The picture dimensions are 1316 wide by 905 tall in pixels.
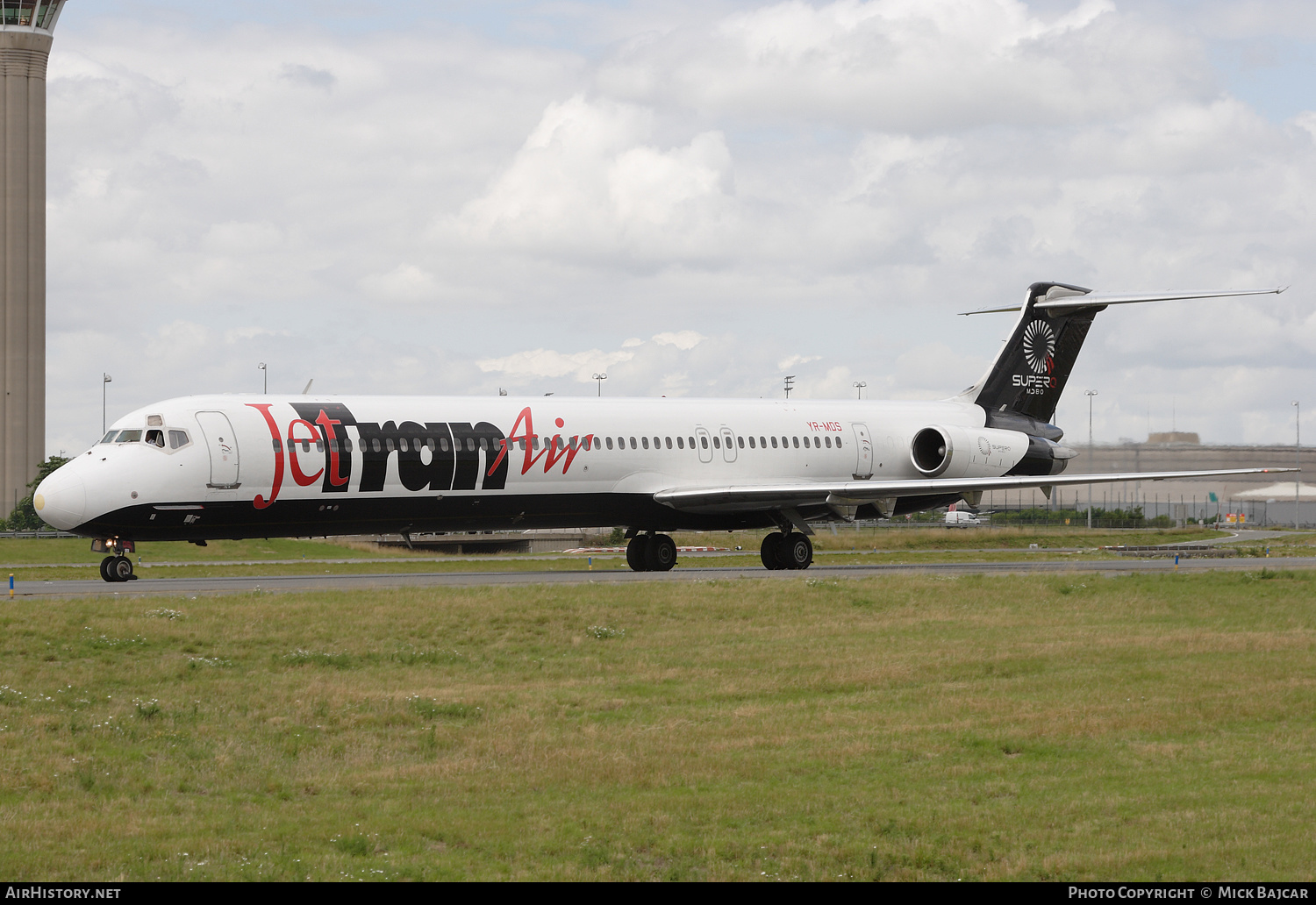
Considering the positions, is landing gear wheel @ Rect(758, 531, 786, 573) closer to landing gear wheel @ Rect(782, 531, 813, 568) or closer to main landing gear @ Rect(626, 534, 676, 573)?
landing gear wheel @ Rect(782, 531, 813, 568)

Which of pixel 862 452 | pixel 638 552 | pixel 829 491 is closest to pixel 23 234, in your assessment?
pixel 638 552

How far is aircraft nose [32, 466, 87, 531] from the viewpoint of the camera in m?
27.1

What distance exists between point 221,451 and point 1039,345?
24246 millimetres

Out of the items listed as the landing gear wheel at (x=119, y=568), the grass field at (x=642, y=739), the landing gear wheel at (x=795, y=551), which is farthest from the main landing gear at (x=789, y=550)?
the landing gear wheel at (x=119, y=568)

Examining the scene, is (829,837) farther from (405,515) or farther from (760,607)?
(405,515)

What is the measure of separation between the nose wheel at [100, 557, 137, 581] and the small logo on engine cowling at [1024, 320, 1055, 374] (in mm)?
25393

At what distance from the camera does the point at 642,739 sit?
15148 millimetres

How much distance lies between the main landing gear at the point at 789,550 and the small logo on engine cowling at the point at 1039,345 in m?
10.00

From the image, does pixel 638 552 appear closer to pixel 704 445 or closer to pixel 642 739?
pixel 704 445

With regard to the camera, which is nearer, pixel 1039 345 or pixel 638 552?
pixel 638 552

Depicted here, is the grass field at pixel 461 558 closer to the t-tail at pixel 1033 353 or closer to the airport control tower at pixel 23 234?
the t-tail at pixel 1033 353

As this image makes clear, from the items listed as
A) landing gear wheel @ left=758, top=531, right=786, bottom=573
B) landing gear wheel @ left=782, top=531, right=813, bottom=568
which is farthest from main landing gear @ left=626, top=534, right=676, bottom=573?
landing gear wheel @ left=782, top=531, right=813, bottom=568

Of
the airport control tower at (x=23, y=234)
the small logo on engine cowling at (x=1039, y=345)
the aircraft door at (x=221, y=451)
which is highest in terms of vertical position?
the airport control tower at (x=23, y=234)

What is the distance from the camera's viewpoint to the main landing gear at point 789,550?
36.9 metres
